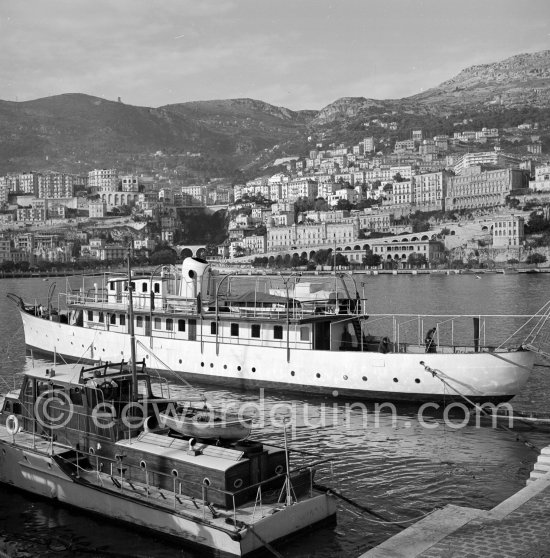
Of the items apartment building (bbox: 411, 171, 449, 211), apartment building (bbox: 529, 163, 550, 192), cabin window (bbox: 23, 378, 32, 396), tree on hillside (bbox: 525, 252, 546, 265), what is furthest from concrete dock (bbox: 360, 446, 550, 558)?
apartment building (bbox: 411, 171, 449, 211)

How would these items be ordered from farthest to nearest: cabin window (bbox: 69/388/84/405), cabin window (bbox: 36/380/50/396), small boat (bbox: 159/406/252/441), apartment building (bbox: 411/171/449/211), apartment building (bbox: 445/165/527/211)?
1. apartment building (bbox: 411/171/449/211)
2. apartment building (bbox: 445/165/527/211)
3. cabin window (bbox: 36/380/50/396)
4. cabin window (bbox: 69/388/84/405)
5. small boat (bbox: 159/406/252/441)

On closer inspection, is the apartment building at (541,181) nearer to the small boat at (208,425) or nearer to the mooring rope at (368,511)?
the mooring rope at (368,511)

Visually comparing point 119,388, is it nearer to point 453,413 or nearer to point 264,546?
point 264,546

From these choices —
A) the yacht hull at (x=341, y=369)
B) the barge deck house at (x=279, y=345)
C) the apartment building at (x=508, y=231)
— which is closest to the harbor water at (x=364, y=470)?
the yacht hull at (x=341, y=369)

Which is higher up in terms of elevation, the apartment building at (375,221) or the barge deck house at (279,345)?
the apartment building at (375,221)

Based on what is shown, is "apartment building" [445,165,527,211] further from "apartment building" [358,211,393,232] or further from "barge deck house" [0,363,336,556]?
"barge deck house" [0,363,336,556]

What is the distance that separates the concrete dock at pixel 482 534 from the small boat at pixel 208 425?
136 inches

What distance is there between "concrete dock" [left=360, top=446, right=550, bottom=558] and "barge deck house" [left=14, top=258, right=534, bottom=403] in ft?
31.5

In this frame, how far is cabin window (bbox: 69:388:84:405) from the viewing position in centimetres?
1389

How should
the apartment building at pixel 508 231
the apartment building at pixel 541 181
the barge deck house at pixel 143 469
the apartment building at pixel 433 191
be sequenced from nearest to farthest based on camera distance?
1. the barge deck house at pixel 143 469
2. the apartment building at pixel 508 231
3. the apartment building at pixel 541 181
4. the apartment building at pixel 433 191

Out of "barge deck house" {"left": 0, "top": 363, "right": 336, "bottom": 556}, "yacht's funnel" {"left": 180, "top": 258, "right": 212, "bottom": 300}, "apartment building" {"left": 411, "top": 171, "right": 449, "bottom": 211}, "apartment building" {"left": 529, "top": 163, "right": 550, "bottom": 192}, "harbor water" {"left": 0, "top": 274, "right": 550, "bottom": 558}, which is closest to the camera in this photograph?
"barge deck house" {"left": 0, "top": 363, "right": 336, "bottom": 556}

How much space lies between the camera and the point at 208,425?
12922 millimetres

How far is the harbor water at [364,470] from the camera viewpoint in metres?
12.5

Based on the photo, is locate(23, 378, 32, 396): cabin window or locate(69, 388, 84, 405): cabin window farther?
locate(23, 378, 32, 396): cabin window
